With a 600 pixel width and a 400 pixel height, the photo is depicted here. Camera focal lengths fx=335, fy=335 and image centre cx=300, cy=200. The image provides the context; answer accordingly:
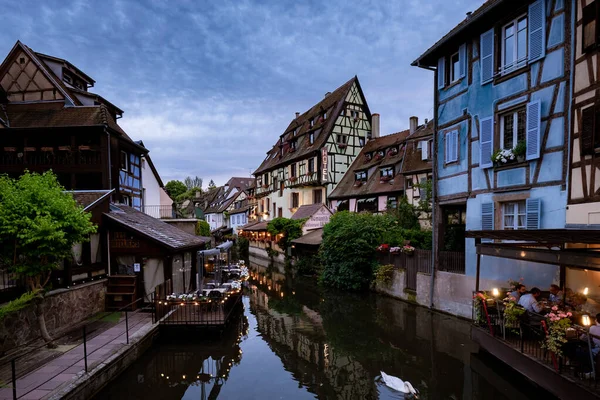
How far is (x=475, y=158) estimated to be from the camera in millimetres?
12727

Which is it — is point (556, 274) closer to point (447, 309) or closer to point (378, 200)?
point (447, 309)

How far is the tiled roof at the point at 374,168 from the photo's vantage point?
2606cm

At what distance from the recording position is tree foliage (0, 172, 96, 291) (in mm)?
8227

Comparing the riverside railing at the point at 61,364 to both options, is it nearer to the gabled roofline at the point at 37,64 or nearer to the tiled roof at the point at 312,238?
the tiled roof at the point at 312,238

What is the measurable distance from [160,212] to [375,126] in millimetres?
21518

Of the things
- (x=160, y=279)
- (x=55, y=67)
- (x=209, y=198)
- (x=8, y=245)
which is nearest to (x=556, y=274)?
(x=160, y=279)

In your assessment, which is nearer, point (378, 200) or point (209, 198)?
point (378, 200)

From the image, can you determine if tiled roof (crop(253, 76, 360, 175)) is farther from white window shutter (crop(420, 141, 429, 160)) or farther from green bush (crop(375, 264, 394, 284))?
green bush (crop(375, 264, 394, 284))

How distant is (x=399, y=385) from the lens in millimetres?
7996

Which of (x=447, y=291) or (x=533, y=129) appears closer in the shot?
(x=533, y=129)

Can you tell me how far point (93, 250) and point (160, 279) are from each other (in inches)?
109

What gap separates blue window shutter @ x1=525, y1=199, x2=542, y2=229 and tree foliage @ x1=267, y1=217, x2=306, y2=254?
18.9 m

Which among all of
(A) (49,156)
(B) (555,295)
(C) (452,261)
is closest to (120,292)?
(A) (49,156)

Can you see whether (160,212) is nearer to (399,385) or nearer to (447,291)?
(447,291)
